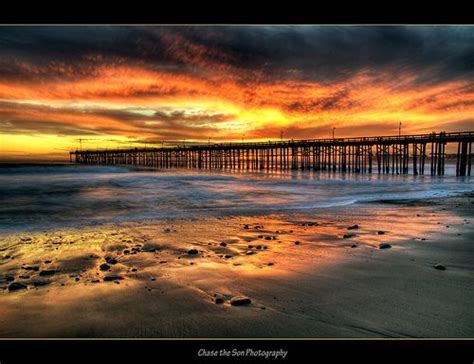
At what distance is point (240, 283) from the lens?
11.4 ft

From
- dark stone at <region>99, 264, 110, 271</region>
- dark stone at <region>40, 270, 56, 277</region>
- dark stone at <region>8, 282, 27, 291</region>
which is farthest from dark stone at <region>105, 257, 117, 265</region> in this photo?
dark stone at <region>8, 282, 27, 291</region>

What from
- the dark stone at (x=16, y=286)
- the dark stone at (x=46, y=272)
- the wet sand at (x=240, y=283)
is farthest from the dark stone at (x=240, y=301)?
the dark stone at (x=46, y=272)

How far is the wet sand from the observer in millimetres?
2514

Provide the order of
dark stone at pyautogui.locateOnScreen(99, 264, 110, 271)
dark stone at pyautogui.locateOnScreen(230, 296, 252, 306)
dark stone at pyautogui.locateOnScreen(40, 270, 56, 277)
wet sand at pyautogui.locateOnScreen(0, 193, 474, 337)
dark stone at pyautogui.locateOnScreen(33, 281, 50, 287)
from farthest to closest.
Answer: dark stone at pyautogui.locateOnScreen(99, 264, 110, 271) < dark stone at pyautogui.locateOnScreen(40, 270, 56, 277) < dark stone at pyautogui.locateOnScreen(33, 281, 50, 287) < dark stone at pyautogui.locateOnScreen(230, 296, 252, 306) < wet sand at pyautogui.locateOnScreen(0, 193, 474, 337)

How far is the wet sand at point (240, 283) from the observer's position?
2.51 m

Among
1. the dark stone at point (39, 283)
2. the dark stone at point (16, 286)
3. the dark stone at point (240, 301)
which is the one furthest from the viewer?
the dark stone at point (39, 283)

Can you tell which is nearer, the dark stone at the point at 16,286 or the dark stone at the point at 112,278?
the dark stone at the point at 16,286

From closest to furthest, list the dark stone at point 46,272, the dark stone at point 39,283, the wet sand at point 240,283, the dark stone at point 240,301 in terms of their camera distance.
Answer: the wet sand at point 240,283, the dark stone at point 240,301, the dark stone at point 39,283, the dark stone at point 46,272

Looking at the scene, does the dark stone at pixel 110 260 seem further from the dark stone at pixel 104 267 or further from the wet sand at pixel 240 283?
the dark stone at pixel 104 267

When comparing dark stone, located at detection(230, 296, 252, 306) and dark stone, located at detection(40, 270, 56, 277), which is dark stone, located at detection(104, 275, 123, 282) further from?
dark stone, located at detection(230, 296, 252, 306)

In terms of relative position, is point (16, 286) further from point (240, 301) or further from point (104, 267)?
point (240, 301)

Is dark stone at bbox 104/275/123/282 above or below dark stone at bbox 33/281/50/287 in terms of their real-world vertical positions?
above

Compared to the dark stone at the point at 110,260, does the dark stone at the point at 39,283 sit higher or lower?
higher
